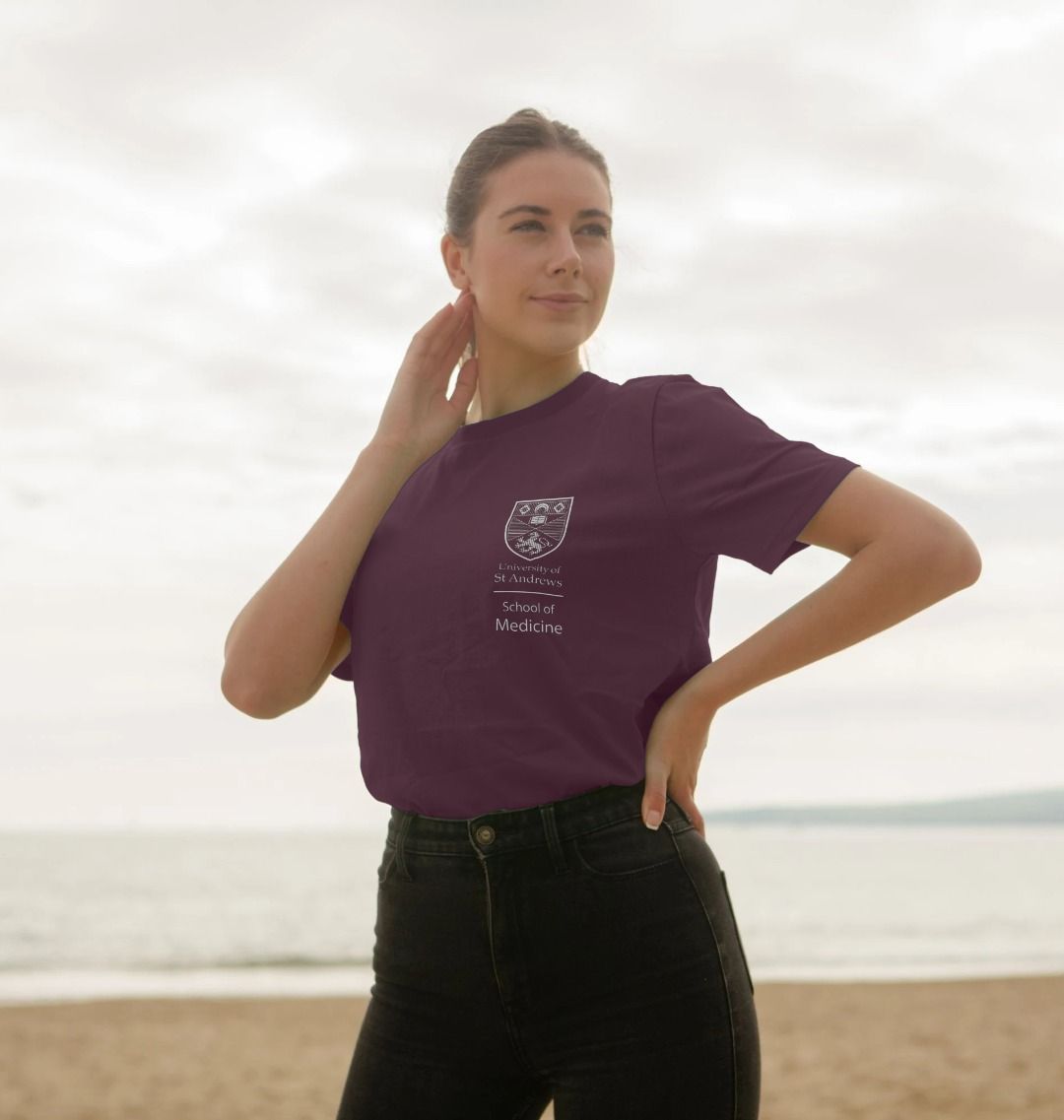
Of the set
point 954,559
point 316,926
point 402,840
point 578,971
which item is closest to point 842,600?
point 954,559

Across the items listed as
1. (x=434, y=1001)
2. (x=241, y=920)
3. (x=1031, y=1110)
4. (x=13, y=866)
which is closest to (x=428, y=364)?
(x=434, y=1001)

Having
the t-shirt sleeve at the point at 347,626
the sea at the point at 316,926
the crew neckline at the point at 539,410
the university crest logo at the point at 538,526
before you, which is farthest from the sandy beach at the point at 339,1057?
the university crest logo at the point at 538,526

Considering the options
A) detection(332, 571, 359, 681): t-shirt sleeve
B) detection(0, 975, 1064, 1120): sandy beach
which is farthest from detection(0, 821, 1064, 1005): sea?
detection(332, 571, 359, 681): t-shirt sleeve

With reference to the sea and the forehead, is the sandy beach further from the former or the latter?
the forehead

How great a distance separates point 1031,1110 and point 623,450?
25.3 feet

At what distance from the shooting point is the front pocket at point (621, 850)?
1734mm

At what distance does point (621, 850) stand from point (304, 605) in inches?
24.7

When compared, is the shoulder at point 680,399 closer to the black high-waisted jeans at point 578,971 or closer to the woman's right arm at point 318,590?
the woman's right arm at point 318,590

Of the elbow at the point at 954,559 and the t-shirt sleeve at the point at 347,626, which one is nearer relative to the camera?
the elbow at the point at 954,559

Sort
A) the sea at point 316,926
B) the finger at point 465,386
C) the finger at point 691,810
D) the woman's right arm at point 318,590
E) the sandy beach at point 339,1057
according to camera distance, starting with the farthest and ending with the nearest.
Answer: the sea at point 316,926
the sandy beach at point 339,1057
the finger at point 465,386
the woman's right arm at point 318,590
the finger at point 691,810

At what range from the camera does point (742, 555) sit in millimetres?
1810

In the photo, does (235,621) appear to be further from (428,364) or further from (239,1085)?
(239,1085)

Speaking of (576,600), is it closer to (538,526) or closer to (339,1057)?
(538,526)

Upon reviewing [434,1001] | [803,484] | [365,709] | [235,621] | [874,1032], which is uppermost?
[803,484]
